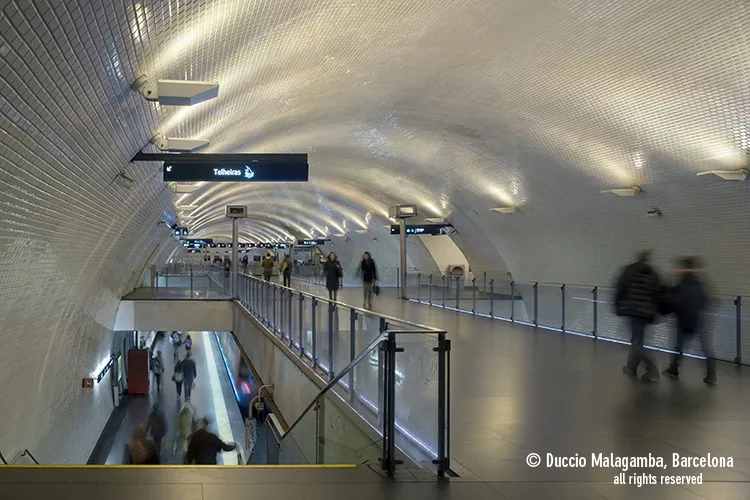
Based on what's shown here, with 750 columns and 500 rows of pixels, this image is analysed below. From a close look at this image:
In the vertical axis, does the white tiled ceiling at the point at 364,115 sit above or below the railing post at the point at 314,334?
above

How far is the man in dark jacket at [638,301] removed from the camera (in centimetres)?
845

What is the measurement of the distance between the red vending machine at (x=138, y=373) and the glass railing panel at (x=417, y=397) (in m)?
24.3

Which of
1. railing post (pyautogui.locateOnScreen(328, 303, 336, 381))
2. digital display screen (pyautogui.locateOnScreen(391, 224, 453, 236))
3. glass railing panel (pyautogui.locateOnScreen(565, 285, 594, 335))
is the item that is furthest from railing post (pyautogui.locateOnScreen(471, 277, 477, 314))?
railing post (pyautogui.locateOnScreen(328, 303, 336, 381))

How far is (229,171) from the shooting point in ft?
33.7

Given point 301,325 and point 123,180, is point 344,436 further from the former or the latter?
point 123,180

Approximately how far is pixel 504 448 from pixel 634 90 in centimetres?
770

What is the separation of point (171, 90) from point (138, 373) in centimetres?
2192

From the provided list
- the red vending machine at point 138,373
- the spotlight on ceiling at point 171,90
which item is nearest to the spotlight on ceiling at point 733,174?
the spotlight on ceiling at point 171,90

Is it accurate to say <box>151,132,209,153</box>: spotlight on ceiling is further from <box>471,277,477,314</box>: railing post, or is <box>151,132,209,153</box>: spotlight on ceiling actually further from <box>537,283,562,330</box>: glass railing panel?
<box>471,277,477,314</box>: railing post

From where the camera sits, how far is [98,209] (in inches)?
461

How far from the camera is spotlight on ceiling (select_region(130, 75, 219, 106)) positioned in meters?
7.61

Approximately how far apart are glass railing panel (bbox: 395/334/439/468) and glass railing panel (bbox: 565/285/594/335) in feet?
28.7

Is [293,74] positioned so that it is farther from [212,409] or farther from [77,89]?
[212,409]

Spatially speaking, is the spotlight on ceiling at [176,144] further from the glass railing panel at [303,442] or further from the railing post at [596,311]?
the railing post at [596,311]
